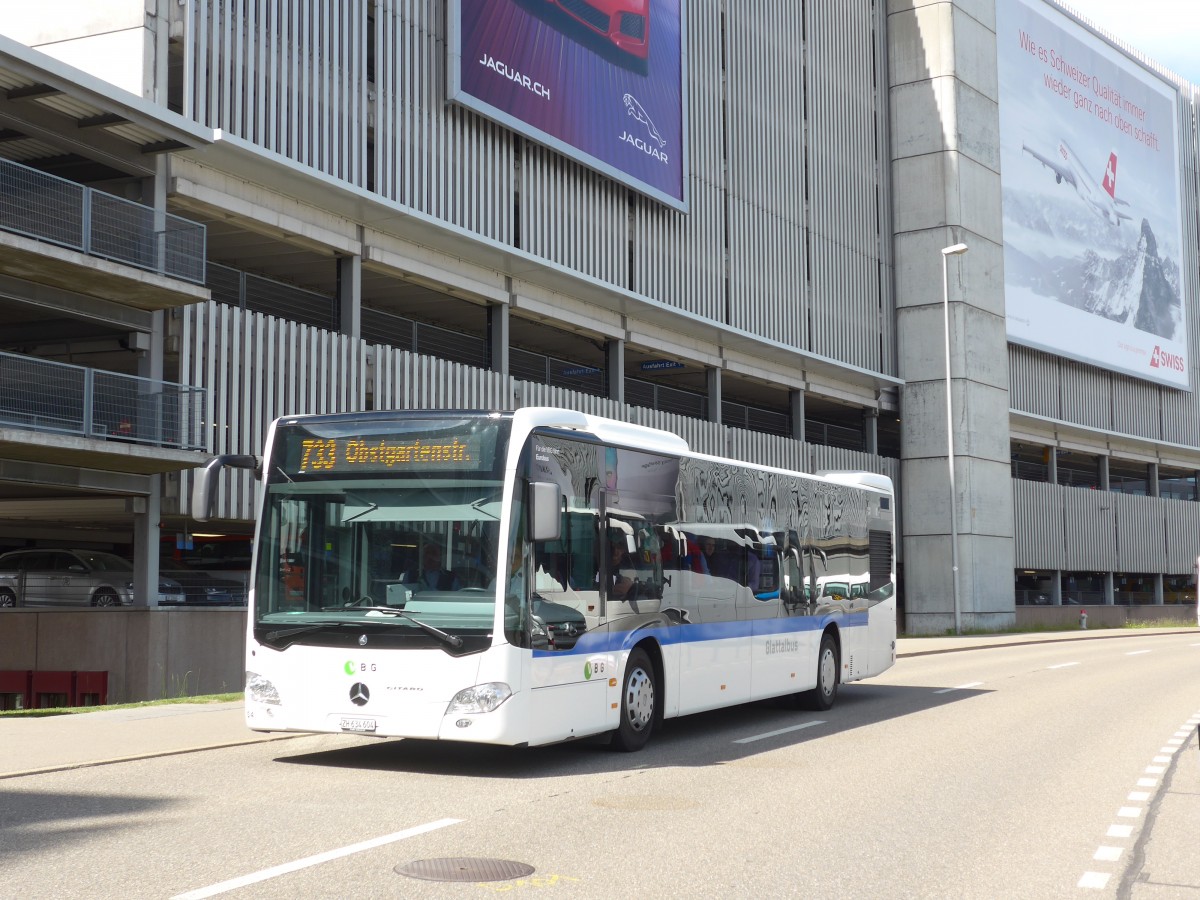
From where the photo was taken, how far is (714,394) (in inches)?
1537

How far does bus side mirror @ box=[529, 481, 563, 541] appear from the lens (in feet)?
37.2

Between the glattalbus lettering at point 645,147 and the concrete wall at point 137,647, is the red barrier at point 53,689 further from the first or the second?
the glattalbus lettering at point 645,147

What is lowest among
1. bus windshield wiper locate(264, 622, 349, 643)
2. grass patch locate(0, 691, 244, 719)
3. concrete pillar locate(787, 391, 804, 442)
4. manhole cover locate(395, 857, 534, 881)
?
grass patch locate(0, 691, 244, 719)

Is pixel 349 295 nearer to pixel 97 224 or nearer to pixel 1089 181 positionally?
pixel 97 224

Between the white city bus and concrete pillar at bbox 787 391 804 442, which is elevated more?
concrete pillar at bbox 787 391 804 442

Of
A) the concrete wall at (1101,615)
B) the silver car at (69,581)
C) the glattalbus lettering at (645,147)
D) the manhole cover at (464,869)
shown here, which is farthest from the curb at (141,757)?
the concrete wall at (1101,615)

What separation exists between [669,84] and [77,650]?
69.6ft

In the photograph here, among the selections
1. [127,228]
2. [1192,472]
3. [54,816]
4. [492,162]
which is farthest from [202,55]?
[1192,472]

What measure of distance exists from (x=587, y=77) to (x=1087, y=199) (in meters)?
31.5

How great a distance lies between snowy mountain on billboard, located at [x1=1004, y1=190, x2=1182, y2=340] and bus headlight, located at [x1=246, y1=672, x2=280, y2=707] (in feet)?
146

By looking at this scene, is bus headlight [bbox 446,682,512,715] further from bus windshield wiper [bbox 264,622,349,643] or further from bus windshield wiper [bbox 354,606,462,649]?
bus windshield wiper [bbox 264,622,349,643]

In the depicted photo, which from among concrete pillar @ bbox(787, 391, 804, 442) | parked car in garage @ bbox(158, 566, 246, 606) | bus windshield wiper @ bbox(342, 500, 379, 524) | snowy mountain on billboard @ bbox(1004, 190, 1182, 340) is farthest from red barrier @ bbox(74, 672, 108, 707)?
snowy mountain on billboard @ bbox(1004, 190, 1182, 340)

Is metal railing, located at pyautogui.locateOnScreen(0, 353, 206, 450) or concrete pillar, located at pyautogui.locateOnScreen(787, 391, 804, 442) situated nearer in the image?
metal railing, located at pyautogui.locateOnScreen(0, 353, 206, 450)

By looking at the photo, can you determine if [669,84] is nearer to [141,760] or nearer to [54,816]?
[141,760]
